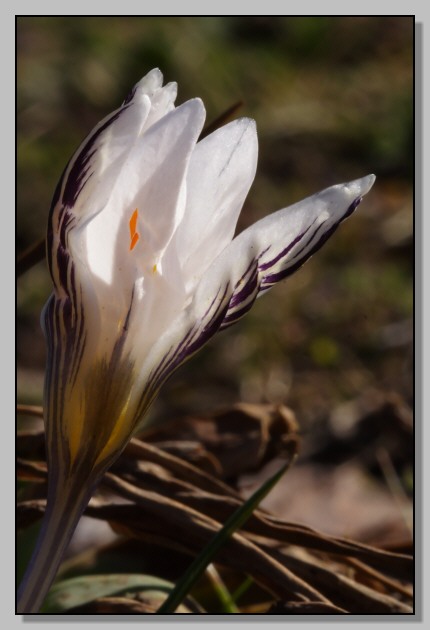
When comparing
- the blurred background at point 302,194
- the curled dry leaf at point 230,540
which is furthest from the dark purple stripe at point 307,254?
the blurred background at point 302,194

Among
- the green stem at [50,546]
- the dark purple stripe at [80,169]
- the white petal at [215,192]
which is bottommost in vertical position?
the green stem at [50,546]

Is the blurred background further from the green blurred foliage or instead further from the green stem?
the green stem

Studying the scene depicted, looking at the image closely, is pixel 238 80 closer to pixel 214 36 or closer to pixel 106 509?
pixel 214 36

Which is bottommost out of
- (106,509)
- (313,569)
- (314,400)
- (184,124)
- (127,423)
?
(314,400)

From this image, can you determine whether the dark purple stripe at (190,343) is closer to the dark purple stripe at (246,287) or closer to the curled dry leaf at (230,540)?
the dark purple stripe at (246,287)

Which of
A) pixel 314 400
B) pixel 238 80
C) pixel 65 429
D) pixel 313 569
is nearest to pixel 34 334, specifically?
pixel 314 400

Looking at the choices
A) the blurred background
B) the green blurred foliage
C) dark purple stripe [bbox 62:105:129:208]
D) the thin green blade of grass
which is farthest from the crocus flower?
the green blurred foliage

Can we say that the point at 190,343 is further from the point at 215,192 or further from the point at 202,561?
the point at 202,561
